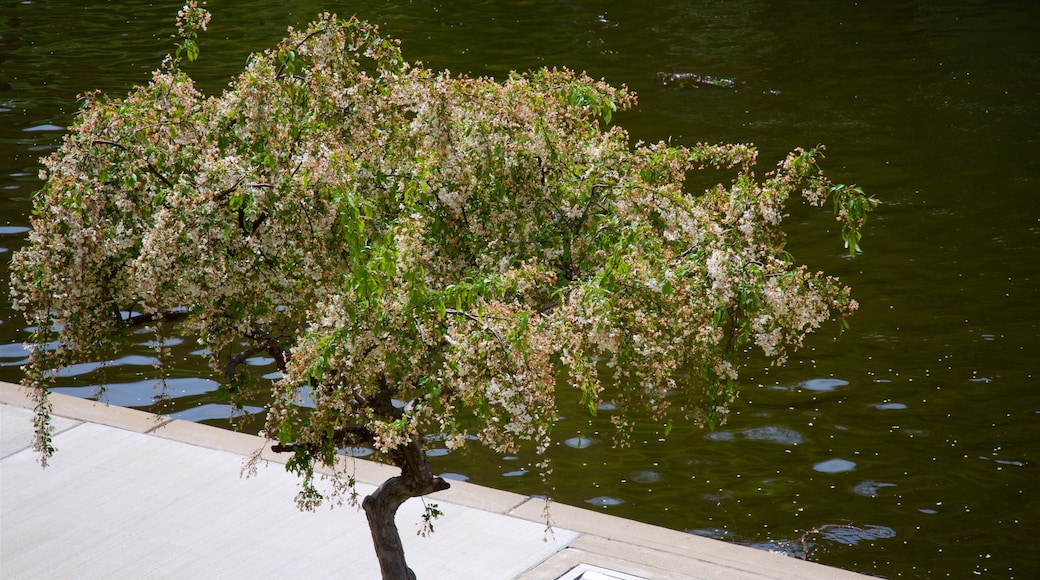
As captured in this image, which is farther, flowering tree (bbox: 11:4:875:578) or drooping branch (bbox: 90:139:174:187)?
drooping branch (bbox: 90:139:174:187)

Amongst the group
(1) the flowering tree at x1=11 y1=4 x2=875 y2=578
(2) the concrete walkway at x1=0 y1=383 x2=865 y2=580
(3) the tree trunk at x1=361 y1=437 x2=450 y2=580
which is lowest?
(2) the concrete walkway at x1=0 y1=383 x2=865 y2=580

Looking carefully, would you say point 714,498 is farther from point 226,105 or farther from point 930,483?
point 226,105

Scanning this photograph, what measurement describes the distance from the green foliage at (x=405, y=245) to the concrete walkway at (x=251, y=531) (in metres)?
1.91

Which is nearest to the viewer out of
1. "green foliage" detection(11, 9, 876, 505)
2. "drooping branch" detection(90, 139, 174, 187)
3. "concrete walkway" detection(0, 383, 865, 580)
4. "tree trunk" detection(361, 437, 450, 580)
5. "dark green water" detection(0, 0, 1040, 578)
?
"green foliage" detection(11, 9, 876, 505)

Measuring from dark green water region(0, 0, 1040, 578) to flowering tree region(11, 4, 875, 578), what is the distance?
120cm

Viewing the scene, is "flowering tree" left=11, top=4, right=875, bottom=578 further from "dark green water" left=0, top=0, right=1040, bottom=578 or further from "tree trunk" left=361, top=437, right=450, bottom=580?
"dark green water" left=0, top=0, right=1040, bottom=578

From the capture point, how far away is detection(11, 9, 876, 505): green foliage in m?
4.53

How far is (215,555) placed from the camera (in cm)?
738

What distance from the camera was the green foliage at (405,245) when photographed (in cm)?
453

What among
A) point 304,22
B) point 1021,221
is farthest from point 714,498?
point 304,22

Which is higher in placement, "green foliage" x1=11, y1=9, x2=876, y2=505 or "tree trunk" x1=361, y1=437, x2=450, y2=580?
"green foliage" x1=11, y1=9, x2=876, y2=505

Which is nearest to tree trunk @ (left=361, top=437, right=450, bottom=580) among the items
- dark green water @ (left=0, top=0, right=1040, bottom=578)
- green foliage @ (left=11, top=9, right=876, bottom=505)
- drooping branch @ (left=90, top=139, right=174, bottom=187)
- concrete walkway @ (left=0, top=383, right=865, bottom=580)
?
green foliage @ (left=11, top=9, right=876, bottom=505)

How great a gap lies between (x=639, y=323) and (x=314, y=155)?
5.42 ft

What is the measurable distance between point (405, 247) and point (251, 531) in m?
3.81
